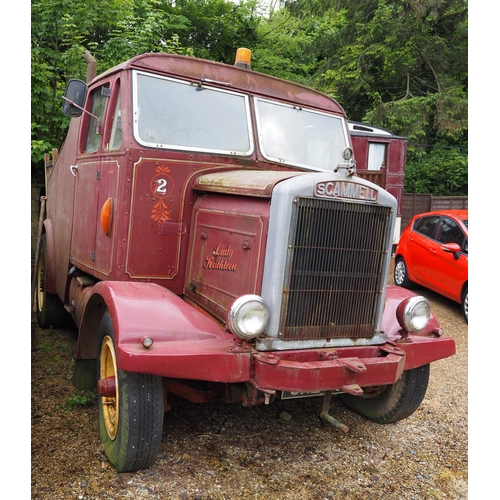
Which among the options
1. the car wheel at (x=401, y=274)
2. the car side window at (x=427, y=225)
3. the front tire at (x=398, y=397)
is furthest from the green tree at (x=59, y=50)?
the front tire at (x=398, y=397)

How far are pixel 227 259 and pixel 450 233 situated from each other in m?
5.83

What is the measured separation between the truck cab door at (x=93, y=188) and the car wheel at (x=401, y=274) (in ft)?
20.6

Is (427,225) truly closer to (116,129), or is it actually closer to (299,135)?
(299,135)

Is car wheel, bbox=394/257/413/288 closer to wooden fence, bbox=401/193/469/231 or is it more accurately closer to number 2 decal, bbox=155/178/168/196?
number 2 decal, bbox=155/178/168/196

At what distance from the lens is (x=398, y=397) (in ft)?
13.4

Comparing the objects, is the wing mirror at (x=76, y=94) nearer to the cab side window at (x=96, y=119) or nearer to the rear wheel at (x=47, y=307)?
the cab side window at (x=96, y=119)

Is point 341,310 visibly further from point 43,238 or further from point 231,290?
point 43,238

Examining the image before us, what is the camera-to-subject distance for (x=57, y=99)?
877 cm

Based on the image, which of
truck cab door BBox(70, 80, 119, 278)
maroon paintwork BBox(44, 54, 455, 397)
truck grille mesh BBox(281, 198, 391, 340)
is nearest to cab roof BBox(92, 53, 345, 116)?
maroon paintwork BBox(44, 54, 455, 397)

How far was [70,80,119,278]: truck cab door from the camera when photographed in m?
4.33

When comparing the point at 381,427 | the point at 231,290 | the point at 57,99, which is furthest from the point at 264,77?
the point at 57,99

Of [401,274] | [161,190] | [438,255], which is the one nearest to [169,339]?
[161,190]

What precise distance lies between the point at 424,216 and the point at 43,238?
20.5ft

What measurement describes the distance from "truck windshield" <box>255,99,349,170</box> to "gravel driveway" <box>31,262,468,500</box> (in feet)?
6.94
